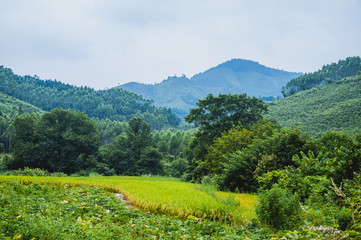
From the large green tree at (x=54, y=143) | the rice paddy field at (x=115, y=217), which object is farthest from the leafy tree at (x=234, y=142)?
the large green tree at (x=54, y=143)

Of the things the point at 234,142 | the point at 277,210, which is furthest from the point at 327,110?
the point at 277,210

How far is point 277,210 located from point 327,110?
70768mm

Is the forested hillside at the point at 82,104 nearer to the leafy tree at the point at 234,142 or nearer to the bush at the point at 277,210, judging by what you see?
the leafy tree at the point at 234,142

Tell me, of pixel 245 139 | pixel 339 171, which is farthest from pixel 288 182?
pixel 245 139

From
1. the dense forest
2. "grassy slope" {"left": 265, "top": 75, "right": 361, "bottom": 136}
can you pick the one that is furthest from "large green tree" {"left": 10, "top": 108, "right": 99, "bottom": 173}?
"grassy slope" {"left": 265, "top": 75, "right": 361, "bottom": 136}

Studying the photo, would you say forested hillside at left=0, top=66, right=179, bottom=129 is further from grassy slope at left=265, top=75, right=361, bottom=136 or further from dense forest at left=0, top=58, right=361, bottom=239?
grassy slope at left=265, top=75, right=361, bottom=136

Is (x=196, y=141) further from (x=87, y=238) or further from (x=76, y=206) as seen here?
(x=87, y=238)

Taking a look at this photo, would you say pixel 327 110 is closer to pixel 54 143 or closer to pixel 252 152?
pixel 252 152

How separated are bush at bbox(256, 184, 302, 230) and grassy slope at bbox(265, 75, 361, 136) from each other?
48701 mm

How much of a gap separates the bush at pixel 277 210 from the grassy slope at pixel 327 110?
160ft

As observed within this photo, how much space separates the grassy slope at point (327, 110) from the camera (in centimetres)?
5531

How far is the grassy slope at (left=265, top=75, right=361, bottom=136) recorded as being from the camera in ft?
181

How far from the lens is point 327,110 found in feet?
218

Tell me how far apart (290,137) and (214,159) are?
10881 mm
